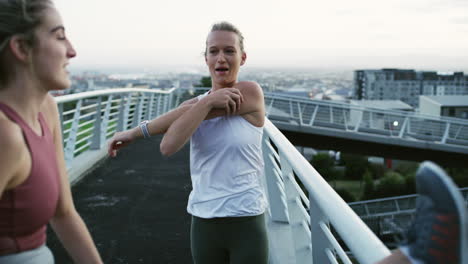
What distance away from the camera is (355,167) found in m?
77.4

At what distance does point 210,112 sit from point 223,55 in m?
0.23

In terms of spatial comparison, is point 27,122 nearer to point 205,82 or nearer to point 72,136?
point 72,136

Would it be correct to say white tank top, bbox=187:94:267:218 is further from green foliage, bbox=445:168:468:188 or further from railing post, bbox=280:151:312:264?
green foliage, bbox=445:168:468:188

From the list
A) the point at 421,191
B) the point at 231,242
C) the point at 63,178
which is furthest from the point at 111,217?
the point at 421,191

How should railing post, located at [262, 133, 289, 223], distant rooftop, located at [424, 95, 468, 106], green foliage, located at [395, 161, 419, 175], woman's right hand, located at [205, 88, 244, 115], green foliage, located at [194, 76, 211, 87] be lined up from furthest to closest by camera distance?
green foliage, located at [395, 161, 419, 175]
distant rooftop, located at [424, 95, 468, 106]
green foliage, located at [194, 76, 211, 87]
railing post, located at [262, 133, 289, 223]
woman's right hand, located at [205, 88, 244, 115]

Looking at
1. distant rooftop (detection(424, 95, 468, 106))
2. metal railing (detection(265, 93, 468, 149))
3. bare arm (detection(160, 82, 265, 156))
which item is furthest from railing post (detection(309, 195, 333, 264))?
distant rooftop (detection(424, 95, 468, 106))

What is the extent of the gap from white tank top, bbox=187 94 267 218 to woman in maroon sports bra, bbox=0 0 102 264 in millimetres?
804

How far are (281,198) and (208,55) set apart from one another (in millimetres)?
1703

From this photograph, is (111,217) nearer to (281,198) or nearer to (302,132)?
(281,198)

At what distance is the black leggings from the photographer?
1800mm

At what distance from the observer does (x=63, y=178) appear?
117 centimetres

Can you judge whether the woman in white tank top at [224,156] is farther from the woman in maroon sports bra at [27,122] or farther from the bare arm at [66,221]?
the woman in maroon sports bra at [27,122]

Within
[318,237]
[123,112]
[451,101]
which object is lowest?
[451,101]

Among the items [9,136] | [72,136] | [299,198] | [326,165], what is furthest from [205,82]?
[326,165]
